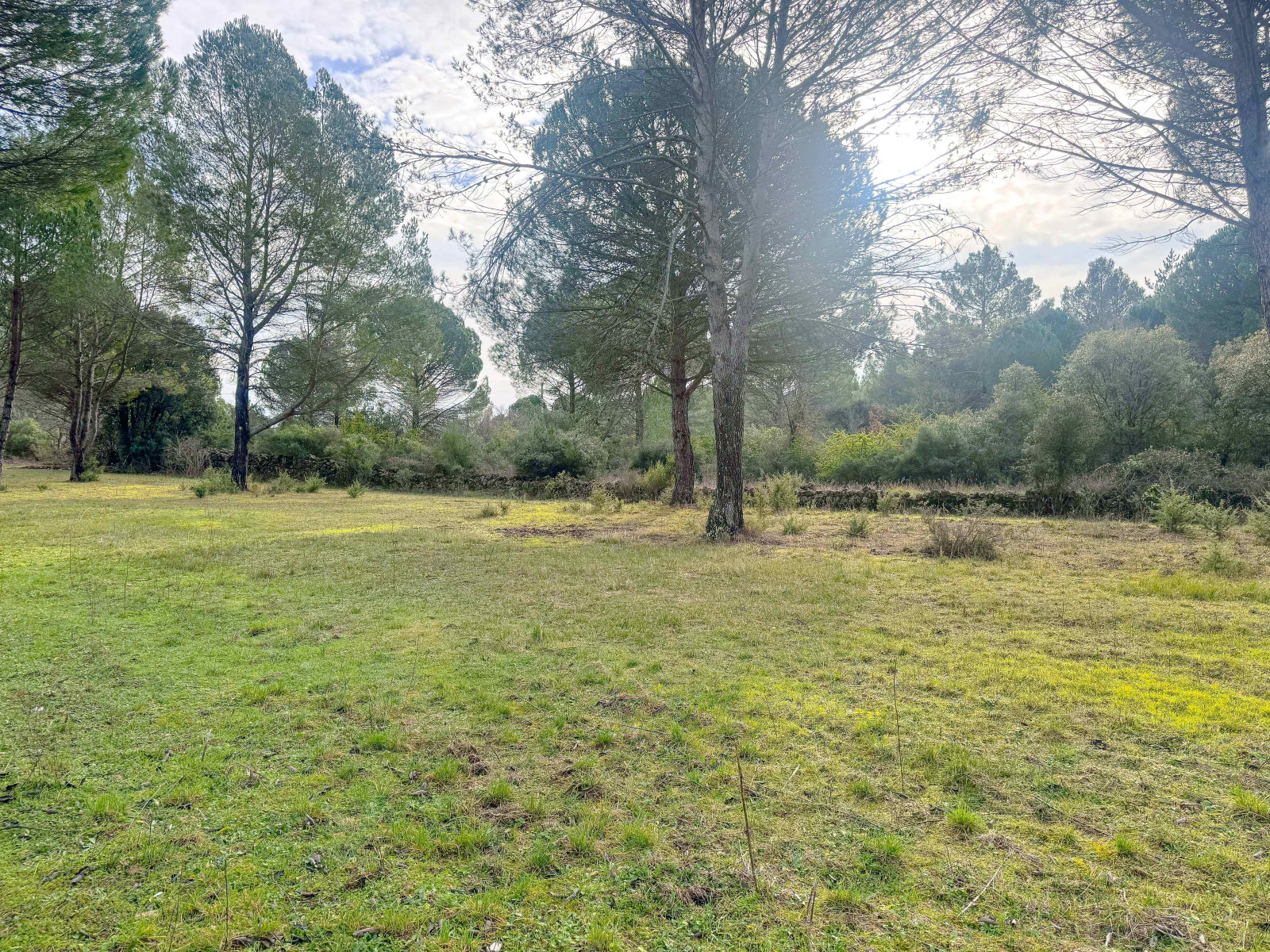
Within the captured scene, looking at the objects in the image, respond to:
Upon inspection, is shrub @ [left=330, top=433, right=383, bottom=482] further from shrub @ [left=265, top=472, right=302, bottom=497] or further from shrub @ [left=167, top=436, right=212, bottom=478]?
shrub @ [left=167, top=436, right=212, bottom=478]

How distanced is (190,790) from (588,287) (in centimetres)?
1226

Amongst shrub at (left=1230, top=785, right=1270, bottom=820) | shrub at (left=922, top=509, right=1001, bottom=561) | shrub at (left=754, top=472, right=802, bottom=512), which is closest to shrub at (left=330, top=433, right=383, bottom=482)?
shrub at (left=754, top=472, right=802, bottom=512)

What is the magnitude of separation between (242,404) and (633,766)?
18.9 meters

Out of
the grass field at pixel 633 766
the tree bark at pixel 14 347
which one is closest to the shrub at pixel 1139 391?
the grass field at pixel 633 766

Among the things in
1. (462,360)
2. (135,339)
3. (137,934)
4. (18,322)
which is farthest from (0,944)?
(462,360)

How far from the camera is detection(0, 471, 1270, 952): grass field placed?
167 cm

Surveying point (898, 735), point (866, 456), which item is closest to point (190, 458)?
point (866, 456)

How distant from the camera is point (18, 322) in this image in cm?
1612

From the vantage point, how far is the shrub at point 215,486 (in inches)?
617

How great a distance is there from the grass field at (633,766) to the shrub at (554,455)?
47.3 feet

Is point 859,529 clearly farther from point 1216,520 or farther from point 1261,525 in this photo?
point 1261,525

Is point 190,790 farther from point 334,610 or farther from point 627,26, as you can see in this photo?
point 627,26

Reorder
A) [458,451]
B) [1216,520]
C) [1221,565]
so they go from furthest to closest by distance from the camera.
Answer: [458,451] → [1216,520] → [1221,565]

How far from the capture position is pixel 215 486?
54.7ft
